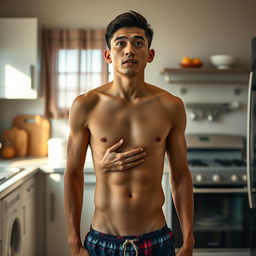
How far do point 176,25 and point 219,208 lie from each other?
5.35 ft

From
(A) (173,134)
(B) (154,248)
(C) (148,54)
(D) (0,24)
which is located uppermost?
(D) (0,24)

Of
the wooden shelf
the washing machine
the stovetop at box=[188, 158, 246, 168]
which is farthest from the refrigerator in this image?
the washing machine

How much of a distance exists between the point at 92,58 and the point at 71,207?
2.22m

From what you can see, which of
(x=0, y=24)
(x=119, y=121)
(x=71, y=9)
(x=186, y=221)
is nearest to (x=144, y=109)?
(x=119, y=121)

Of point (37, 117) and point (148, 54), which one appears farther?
point (37, 117)

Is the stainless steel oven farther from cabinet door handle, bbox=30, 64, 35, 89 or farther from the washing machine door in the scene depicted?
cabinet door handle, bbox=30, 64, 35, 89

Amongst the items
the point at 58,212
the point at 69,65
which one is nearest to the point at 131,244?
the point at 58,212

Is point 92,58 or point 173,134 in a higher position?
point 92,58

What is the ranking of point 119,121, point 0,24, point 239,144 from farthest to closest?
point 239,144, point 0,24, point 119,121

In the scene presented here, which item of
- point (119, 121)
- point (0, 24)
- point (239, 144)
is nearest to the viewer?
point (119, 121)

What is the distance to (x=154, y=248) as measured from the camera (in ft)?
3.78

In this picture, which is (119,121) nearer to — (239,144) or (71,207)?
(71,207)

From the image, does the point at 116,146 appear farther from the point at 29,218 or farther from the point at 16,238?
the point at 29,218

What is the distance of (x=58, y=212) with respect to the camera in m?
2.77
